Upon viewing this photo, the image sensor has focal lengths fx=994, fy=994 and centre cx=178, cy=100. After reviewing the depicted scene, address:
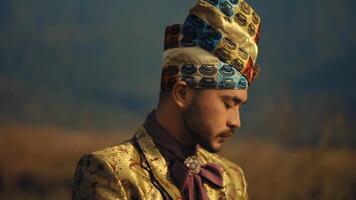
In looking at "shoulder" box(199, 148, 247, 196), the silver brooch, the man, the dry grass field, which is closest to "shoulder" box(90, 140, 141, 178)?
the man

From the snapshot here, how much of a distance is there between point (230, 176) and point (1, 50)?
2084 mm

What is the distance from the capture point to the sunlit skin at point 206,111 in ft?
7.55

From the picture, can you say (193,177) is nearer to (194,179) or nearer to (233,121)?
(194,179)

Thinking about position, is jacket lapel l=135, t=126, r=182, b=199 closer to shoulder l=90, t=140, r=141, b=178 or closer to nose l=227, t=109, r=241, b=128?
shoulder l=90, t=140, r=141, b=178

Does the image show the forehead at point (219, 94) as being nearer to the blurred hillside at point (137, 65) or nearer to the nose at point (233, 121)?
the nose at point (233, 121)

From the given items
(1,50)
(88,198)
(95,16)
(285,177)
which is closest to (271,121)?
(285,177)

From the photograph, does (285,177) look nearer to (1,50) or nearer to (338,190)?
(338,190)

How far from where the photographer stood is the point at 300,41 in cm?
459

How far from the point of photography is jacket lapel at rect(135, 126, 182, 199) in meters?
2.31

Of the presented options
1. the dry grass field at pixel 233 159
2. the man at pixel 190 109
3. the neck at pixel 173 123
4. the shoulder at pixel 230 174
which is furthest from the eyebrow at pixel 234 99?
the dry grass field at pixel 233 159

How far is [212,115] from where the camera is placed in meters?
2.30

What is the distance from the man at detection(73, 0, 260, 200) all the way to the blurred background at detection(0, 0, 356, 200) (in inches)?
76.9

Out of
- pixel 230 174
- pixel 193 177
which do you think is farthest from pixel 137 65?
pixel 193 177

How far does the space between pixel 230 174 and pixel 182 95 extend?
0.31 metres
